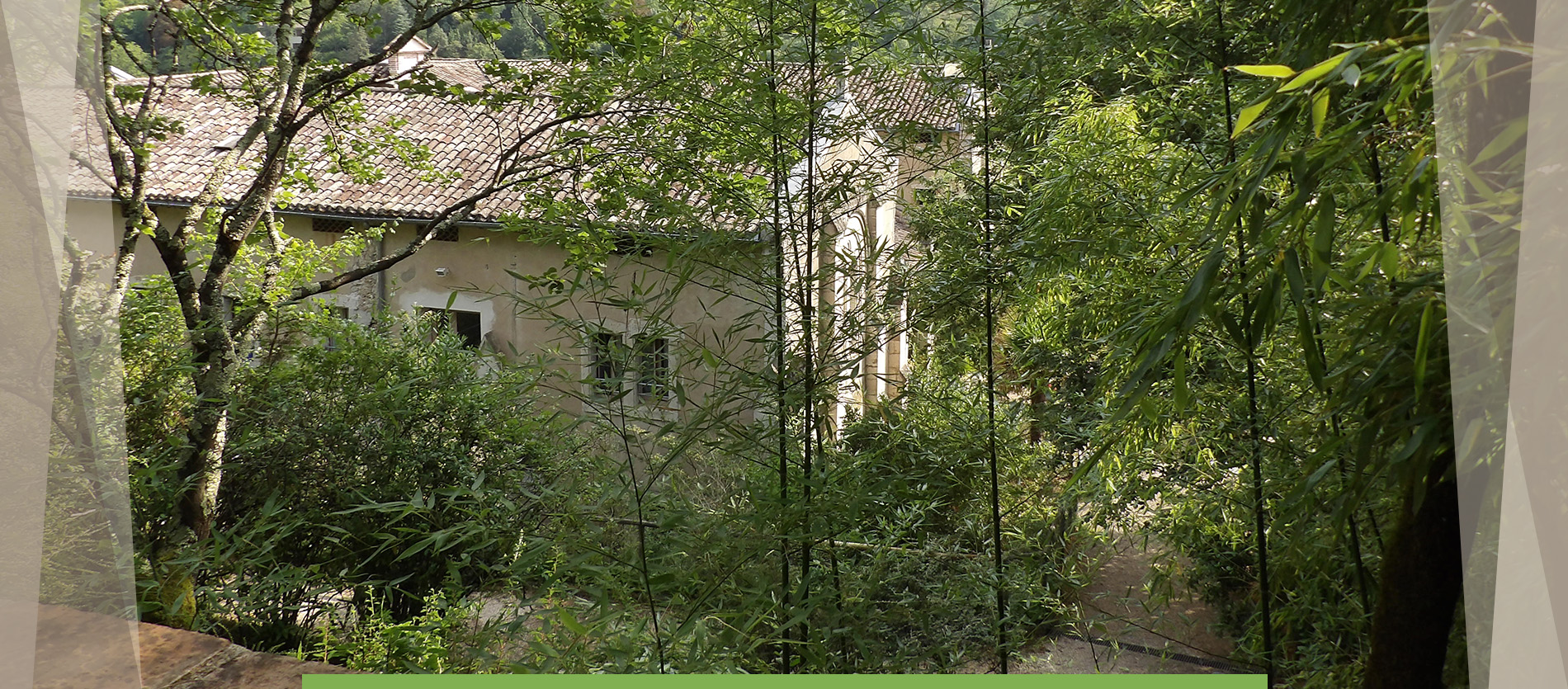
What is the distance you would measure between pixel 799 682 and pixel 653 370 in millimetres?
1004

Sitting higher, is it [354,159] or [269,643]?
[354,159]

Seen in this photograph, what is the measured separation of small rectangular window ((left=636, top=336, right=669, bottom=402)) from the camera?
2.18 m

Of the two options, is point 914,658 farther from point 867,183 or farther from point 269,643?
point 269,643

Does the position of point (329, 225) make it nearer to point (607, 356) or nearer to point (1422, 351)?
point (607, 356)

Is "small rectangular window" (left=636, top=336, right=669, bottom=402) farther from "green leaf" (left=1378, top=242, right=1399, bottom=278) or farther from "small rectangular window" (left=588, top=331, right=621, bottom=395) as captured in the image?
"green leaf" (left=1378, top=242, right=1399, bottom=278)

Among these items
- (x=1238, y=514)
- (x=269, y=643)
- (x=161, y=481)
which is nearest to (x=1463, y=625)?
(x=1238, y=514)

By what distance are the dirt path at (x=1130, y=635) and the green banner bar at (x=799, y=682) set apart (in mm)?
929

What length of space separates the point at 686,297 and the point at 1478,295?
4322 millimetres

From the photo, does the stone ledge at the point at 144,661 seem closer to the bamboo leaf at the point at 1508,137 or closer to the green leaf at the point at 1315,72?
the green leaf at the point at 1315,72

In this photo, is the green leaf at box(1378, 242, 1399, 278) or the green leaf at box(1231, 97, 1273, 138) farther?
the green leaf at box(1378, 242, 1399, 278)

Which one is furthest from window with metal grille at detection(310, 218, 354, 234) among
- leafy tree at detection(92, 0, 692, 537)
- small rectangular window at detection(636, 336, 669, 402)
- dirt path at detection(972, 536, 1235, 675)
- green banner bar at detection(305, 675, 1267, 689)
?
green banner bar at detection(305, 675, 1267, 689)

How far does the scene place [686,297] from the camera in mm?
5168

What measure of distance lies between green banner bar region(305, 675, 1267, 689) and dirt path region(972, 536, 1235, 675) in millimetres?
929

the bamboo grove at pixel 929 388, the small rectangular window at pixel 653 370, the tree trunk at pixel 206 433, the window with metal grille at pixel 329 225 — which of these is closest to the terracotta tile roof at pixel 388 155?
the window with metal grille at pixel 329 225
